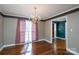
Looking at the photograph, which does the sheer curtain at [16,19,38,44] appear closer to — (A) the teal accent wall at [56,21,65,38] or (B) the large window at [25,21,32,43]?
(B) the large window at [25,21,32,43]

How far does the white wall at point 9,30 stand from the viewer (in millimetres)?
3605

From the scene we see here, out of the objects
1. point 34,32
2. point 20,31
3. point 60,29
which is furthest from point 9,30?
point 60,29

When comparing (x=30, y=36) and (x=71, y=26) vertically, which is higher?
(x=71, y=26)

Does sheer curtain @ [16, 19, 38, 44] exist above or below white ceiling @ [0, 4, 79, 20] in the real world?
below

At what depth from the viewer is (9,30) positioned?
372 centimetres

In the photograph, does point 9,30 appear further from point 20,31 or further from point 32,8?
point 32,8

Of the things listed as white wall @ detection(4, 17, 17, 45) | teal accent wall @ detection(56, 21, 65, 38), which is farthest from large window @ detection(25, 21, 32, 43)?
teal accent wall @ detection(56, 21, 65, 38)

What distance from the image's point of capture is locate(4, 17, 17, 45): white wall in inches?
142

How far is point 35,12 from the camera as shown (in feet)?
9.85

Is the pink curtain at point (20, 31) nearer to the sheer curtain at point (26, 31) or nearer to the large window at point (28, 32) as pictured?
the sheer curtain at point (26, 31)
